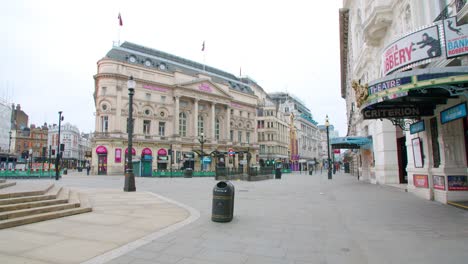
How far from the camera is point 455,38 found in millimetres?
7707

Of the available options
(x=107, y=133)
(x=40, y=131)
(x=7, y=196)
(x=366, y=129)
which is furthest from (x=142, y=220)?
(x=40, y=131)

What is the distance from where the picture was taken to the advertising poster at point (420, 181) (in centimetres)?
1288

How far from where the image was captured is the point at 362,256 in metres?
5.27

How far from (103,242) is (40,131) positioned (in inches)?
5180

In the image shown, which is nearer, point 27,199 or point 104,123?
point 27,199

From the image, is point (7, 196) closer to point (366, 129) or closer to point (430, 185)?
point (430, 185)

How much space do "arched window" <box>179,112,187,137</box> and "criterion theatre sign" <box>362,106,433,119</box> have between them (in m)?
52.6

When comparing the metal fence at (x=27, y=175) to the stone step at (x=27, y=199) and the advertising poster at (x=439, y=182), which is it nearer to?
the stone step at (x=27, y=199)

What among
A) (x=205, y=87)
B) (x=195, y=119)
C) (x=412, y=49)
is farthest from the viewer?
(x=205, y=87)

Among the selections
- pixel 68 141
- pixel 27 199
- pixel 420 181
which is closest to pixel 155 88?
pixel 27 199

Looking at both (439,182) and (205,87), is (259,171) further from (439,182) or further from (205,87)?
(205,87)

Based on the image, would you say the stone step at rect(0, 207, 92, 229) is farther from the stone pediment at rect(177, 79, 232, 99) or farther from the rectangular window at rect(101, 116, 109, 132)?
the stone pediment at rect(177, 79, 232, 99)

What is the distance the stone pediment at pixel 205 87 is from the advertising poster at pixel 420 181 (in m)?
50.7

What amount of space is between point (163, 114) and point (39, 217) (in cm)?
5200
